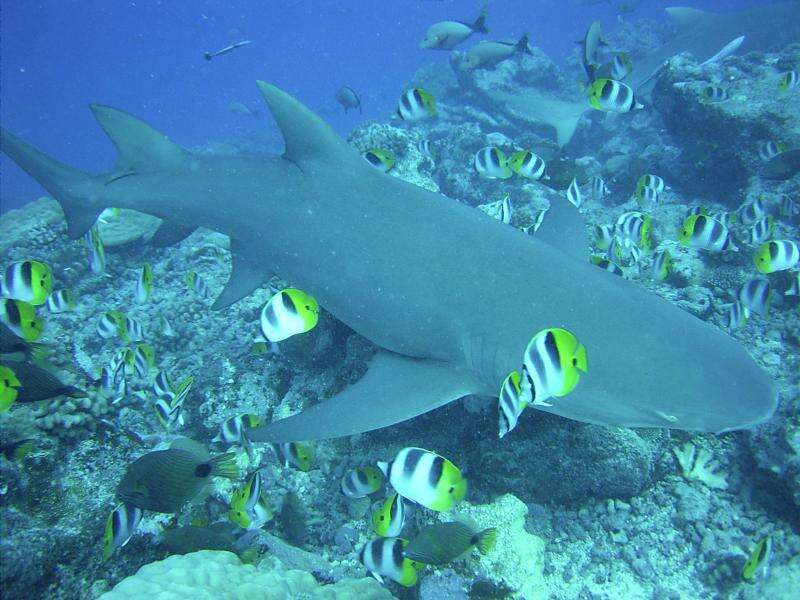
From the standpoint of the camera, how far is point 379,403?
278 centimetres

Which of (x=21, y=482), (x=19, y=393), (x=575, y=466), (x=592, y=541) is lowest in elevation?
(x=592, y=541)

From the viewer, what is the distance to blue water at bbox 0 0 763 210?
228 feet

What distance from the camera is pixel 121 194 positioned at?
13.3ft

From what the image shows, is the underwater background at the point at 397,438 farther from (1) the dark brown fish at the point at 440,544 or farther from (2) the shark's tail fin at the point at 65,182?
(2) the shark's tail fin at the point at 65,182

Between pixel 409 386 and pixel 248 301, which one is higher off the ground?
pixel 409 386

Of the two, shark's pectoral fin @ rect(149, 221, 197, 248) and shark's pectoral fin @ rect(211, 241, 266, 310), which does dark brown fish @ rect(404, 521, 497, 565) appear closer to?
shark's pectoral fin @ rect(211, 241, 266, 310)

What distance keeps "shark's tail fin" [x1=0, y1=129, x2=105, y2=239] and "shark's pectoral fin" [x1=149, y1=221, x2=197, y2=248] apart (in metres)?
0.67

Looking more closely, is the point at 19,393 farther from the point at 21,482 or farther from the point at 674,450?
the point at 674,450

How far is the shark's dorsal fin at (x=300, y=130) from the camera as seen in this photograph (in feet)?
11.2

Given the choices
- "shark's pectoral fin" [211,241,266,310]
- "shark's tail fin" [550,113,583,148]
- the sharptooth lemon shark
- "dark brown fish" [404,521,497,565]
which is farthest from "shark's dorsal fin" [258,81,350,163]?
"shark's tail fin" [550,113,583,148]

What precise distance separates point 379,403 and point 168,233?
8.98 feet

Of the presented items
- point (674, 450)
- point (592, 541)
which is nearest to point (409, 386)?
point (592, 541)

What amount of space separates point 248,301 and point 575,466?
416 cm

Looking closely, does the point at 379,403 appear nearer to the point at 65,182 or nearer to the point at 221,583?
the point at 221,583
